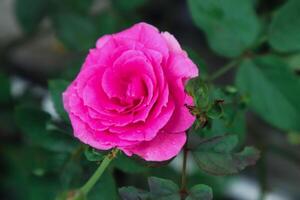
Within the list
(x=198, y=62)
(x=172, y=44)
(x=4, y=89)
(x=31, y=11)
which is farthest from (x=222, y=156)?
(x=31, y=11)

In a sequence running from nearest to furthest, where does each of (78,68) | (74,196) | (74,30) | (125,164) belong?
1. (74,196)
2. (125,164)
3. (78,68)
4. (74,30)

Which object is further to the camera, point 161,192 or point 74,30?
point 74,30

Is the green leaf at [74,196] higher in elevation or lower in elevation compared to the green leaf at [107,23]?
higher

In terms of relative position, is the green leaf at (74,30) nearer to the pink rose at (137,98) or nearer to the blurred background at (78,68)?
the blurred background at (78,68)

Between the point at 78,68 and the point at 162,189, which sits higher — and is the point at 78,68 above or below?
below

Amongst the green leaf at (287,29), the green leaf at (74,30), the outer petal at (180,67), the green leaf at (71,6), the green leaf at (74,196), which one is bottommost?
the green leaf at (74,30)

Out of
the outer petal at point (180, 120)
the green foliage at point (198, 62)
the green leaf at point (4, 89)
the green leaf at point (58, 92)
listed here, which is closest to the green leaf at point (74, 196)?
the outer petal at point (180, 120)

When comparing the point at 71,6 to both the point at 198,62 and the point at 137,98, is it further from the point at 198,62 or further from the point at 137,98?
the point at 137,98

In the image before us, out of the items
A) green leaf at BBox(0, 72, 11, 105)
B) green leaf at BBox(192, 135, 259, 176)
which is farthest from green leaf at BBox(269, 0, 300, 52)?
green leaf at BBox(0, 72, 11, 105)
